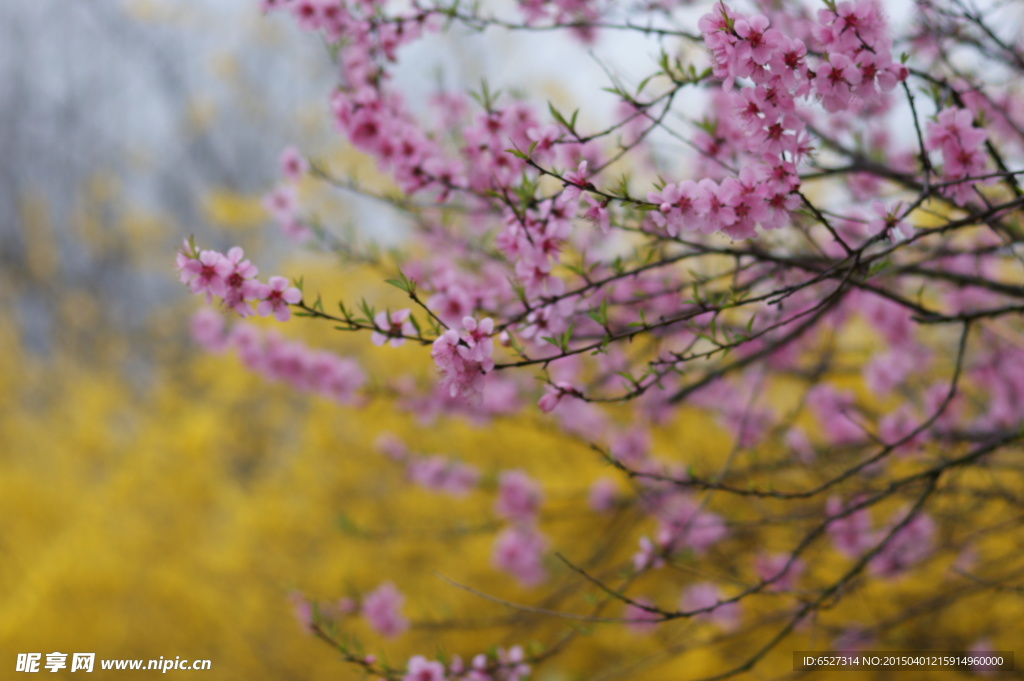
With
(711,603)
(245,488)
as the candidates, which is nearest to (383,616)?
(711,603)

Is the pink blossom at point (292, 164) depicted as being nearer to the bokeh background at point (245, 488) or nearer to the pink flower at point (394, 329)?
the bokeh background at point (245, 488)

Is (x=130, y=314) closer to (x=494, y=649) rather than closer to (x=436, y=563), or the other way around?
Answer: (x=436, y=563)

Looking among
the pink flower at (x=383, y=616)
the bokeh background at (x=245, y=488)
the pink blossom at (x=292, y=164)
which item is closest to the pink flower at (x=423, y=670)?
the bokeh background at (x=245, y=488)

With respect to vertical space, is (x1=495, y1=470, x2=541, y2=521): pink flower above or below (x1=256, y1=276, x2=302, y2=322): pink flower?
above

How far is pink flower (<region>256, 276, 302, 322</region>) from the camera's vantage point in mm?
1163

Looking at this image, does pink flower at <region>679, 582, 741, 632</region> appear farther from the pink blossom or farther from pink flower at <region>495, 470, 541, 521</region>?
the pink blossom

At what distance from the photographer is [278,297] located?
1184mm

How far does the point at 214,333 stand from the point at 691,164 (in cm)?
180

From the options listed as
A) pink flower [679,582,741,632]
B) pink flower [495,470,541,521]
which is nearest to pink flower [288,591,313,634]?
pink flower [495,470,541,521]

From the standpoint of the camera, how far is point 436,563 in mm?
3963

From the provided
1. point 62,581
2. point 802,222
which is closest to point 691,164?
point 802,222

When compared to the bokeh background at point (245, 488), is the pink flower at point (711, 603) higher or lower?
lower

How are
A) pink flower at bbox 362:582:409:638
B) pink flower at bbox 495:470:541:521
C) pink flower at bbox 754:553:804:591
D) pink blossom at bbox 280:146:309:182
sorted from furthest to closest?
1. pink flower at bbox 495:470:541:521
2. pink flower at bbox 362:582:409:638
3. pink blossom at bbox 280:146:309:182
4. pink flower at bbox 754:553:804:591

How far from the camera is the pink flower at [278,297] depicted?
1163 mm
